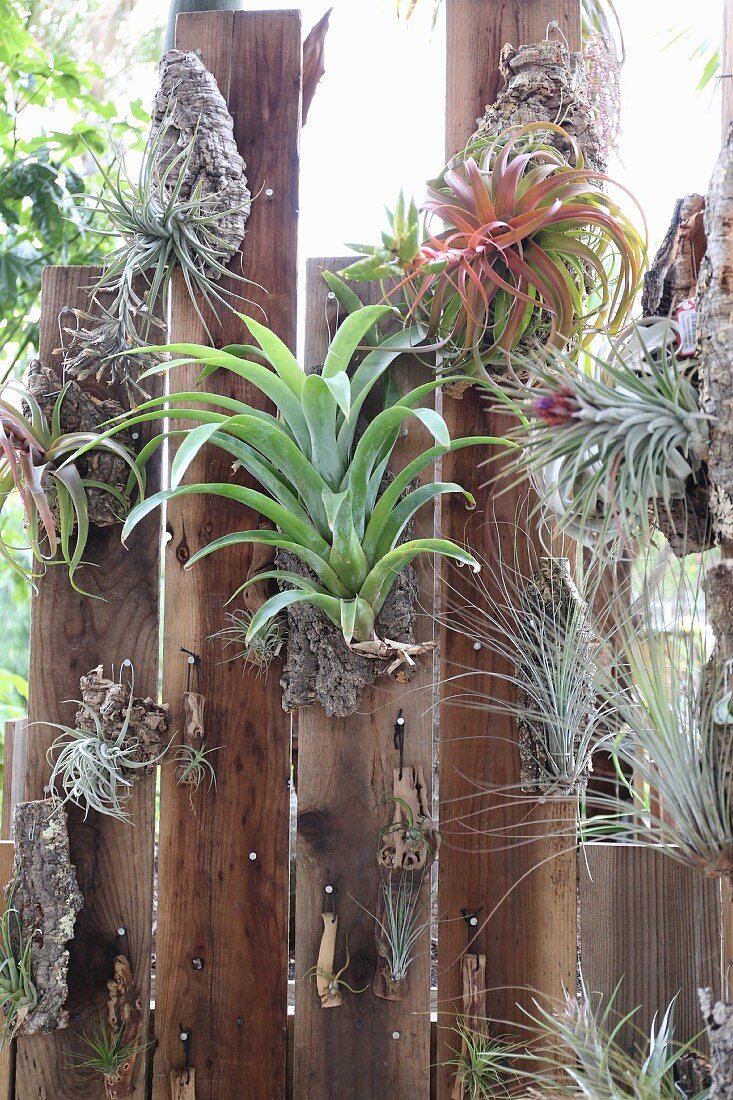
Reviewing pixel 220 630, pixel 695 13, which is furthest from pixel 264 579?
pixel 695 13

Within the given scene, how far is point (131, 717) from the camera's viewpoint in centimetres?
142

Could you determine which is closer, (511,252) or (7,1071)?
(511,252)

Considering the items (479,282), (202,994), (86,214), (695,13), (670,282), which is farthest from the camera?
(695,13)

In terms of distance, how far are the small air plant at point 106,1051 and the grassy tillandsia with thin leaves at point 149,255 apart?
3.60 feet

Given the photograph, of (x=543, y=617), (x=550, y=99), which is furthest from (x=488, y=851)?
(x=550, y=99)

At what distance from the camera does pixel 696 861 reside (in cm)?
89

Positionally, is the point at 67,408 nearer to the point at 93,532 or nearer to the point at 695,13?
the point at 93,532

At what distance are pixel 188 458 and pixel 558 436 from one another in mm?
552

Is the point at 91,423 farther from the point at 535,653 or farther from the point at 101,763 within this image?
the point at 535,653

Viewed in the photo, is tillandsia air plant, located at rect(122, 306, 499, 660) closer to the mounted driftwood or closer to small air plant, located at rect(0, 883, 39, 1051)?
A: the mounted driftwood

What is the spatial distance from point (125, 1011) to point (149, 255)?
1305mm

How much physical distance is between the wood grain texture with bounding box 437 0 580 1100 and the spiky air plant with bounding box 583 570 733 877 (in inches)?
15.1

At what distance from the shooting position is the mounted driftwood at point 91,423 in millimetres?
1481

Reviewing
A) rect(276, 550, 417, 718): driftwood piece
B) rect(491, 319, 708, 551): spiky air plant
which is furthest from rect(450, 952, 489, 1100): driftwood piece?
→ rect(491, 319, 708, 551): spiky air plant
